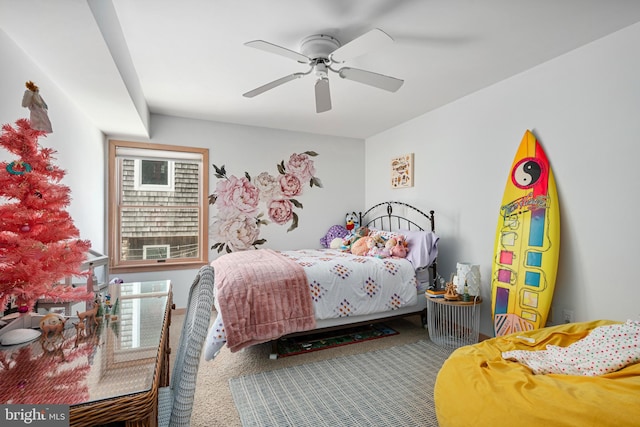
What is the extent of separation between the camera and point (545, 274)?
2326 mm

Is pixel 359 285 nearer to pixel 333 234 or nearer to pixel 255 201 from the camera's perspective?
pixel 333 234

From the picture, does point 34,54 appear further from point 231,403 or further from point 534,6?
point 534,6

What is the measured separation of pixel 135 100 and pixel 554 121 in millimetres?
3513

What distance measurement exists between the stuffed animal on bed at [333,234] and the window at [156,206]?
1.68 meters

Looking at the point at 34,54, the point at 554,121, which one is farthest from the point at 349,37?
the point at 34,54

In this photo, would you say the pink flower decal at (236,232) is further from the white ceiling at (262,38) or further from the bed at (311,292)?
the white ceiling at (262,38)


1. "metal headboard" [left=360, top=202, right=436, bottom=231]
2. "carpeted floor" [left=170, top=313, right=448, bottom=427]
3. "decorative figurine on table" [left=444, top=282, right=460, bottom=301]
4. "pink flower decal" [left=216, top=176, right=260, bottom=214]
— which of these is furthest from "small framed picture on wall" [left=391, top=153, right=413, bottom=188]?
"pink flower decal" [left=216, top=176, right=260, bottom=214]

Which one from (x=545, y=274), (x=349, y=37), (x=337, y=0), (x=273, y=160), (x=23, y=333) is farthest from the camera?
(x=273, y=160)

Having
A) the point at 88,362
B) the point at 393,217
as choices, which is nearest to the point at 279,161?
the point at 393,217

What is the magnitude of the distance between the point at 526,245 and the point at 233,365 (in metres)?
2.62

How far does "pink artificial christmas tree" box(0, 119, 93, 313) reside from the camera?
42.4 inches

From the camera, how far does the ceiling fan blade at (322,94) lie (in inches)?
85.9

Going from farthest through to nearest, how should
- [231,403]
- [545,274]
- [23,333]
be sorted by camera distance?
[545,274], [231,403], [23,333]

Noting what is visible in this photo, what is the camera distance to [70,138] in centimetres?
243
